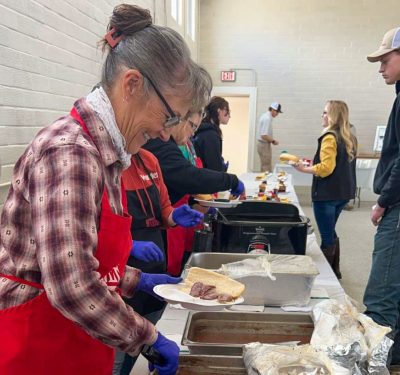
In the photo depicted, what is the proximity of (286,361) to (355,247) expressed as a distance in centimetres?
343

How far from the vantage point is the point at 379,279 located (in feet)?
5.53

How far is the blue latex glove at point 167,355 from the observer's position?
0.77 m

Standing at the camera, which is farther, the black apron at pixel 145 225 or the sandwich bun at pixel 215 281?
the black apron at pixel 145 225

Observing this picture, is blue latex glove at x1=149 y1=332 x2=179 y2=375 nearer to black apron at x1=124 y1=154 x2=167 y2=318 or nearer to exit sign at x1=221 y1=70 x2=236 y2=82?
black apron at x1=124 y1=154 x2=167 y2=318

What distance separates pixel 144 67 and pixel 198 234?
3.42 feet

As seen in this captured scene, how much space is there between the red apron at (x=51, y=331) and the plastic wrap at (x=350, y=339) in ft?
1.63

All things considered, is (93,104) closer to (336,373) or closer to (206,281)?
(206,281)

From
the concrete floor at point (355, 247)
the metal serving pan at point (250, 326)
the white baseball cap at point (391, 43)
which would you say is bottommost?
the concrete floor at point (355, 247)

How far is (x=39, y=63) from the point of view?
1852 mm

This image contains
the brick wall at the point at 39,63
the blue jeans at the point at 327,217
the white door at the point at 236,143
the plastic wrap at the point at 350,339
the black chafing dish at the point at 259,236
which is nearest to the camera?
the plastic wrap at the point at 350,339

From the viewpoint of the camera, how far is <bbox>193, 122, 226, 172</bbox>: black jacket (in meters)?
2.54

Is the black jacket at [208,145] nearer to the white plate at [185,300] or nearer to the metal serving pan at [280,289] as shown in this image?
the metal serving pan at [280,289]

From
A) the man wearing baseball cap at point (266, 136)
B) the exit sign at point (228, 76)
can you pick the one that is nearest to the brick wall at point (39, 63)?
the man wearing baseball cap at point (266, 136)

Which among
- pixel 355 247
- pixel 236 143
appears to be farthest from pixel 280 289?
pixel 236 143
